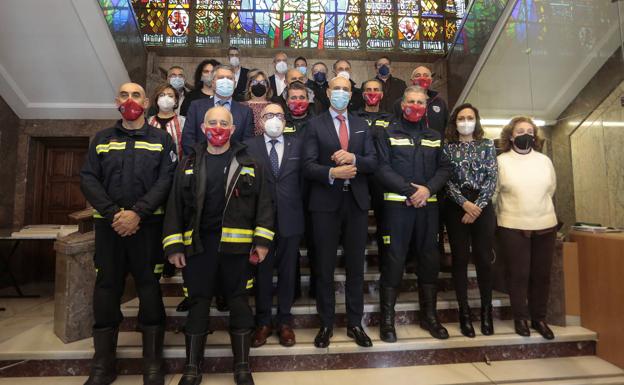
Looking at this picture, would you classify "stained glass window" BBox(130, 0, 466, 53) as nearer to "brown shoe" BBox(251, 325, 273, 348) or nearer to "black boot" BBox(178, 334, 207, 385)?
"brown shoe" BBox(251, 325, 273, 348)

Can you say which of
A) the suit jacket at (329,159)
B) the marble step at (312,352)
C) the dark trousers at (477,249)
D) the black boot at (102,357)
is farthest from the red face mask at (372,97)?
the black boot at (102,357)

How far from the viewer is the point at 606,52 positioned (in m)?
3.40

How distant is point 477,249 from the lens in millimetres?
2867

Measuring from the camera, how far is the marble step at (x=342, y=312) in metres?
2.91

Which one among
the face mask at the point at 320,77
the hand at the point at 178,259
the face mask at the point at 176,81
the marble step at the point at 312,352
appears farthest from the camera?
the face mask at the point at 320,77

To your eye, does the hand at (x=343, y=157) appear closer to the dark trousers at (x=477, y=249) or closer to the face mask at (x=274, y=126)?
the face mask at (x=274, y=126)

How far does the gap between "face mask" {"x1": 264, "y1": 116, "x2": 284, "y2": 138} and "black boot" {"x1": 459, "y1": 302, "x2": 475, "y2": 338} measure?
6.64 feet

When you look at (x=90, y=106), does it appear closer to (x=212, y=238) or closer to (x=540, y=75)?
(x=212, y=238)

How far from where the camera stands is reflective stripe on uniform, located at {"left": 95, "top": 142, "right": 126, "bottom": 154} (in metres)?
2.43

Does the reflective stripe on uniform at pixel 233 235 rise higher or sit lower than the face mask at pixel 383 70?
lower

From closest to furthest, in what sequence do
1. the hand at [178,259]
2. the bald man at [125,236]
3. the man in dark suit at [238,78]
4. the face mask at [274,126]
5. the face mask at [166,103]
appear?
1. the hand at [178,259]
2. the bald man at [125,236]
3. the face mask at [274,126]
4. the face mask at [166,103]
5. the man in dark suit at [238,78]

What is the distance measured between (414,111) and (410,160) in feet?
1.32

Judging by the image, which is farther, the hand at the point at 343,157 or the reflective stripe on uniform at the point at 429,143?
the reflective stripe on uniform at the point at 429,143

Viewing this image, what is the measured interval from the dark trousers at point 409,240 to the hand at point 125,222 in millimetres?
1791
